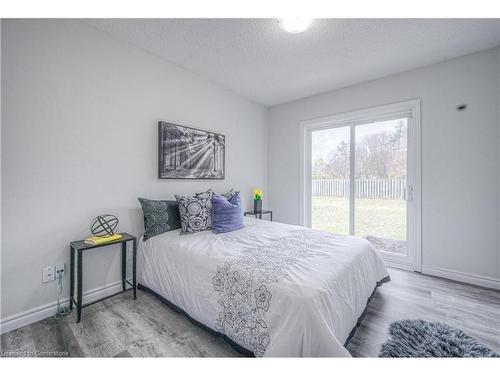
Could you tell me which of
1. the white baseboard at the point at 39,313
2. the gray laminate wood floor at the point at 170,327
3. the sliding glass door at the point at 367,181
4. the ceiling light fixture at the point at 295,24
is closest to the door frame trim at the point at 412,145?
the sliding glass door at the point at 367,181

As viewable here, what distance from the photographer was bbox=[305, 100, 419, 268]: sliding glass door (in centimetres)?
290

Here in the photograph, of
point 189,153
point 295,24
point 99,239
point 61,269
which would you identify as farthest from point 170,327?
point 295,24

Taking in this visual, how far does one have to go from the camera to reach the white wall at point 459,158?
230 centimetres

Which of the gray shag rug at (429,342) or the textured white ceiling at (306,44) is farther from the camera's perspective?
the textured white ceiling at (306,44)

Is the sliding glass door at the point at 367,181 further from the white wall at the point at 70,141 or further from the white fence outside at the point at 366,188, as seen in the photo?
the white wall at the point at 70,141

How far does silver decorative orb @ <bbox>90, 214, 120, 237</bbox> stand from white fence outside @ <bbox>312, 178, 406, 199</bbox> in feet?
9.68

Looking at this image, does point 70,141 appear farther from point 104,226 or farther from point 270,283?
point 270,283

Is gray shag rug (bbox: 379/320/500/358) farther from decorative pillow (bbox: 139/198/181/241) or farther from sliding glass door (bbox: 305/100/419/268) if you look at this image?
decorative pillow (bbox: 139/198/181/241)

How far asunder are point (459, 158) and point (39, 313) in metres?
4.33

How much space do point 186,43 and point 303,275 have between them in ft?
7.87

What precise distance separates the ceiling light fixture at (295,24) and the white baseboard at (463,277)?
9.91ft

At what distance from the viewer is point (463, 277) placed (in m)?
2.45

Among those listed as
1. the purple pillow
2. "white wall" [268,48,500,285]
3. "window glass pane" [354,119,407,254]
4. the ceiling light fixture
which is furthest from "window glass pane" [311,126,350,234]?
the ceiling light fixture
